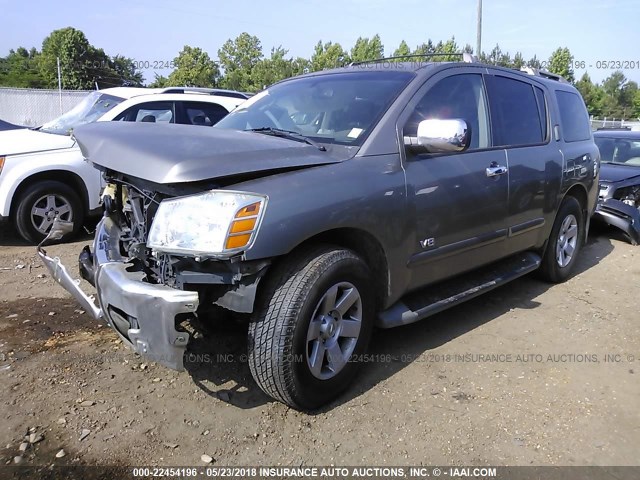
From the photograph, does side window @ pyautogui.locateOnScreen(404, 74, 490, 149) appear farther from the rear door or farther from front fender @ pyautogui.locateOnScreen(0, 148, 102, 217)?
front fender @ pyautogui.locateOnScreen(0, 148, 102, 217)

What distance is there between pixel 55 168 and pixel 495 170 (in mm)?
4808

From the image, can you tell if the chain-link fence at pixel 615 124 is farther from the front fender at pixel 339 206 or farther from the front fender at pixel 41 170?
the front fender at pixel 339 206

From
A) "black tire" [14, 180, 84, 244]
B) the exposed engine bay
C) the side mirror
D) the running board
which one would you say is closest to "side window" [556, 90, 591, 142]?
the running board

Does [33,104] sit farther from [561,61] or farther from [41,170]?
[561,61]

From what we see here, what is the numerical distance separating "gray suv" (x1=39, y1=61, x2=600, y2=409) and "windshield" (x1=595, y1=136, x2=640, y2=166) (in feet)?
16.1

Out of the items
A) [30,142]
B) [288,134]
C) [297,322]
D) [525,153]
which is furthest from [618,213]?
[30,142]

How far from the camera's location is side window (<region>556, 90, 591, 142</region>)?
506cm

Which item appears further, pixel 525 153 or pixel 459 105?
pixel 525 153

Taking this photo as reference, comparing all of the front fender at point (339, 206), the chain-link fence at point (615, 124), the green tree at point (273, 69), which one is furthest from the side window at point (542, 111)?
the green tree at point (273, 69)

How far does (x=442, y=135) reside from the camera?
2.99 m

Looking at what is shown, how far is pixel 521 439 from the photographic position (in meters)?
2.73

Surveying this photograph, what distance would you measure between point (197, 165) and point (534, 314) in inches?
125

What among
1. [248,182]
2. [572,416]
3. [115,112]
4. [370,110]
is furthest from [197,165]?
[115,112]

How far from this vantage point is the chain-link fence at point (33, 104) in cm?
2283
